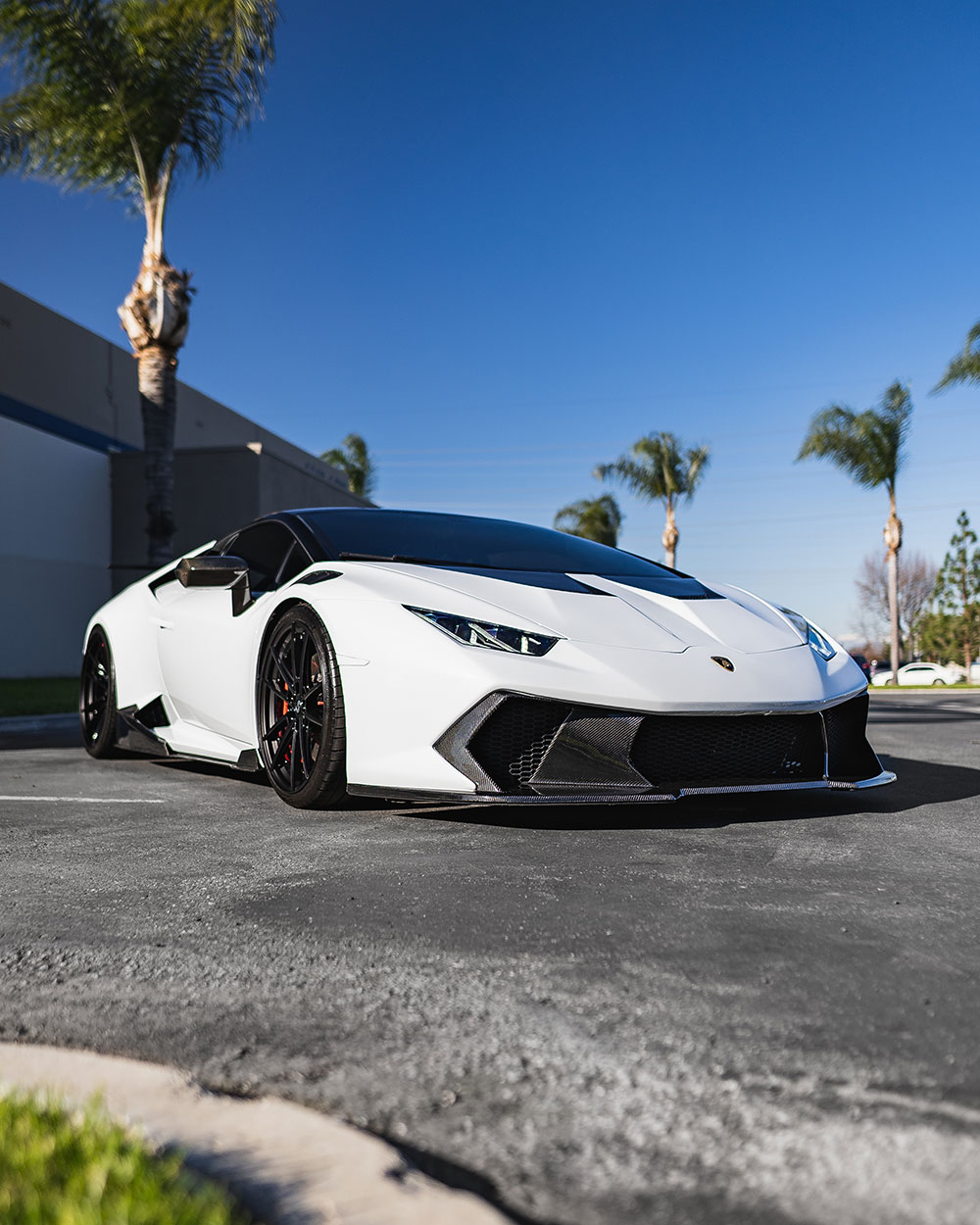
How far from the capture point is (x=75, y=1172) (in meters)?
1.16

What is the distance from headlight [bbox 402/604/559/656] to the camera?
3.59 meters

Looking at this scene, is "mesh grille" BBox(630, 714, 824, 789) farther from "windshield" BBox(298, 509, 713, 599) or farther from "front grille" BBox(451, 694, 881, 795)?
"windshield" BBox(298, 509, 713, 599)

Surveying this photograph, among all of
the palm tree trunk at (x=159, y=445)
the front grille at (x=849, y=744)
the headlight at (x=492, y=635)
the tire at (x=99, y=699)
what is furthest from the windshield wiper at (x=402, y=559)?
the palm tree trunk at (x=159, y=445)

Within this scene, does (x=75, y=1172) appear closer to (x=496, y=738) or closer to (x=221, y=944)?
(x=221, y=944)

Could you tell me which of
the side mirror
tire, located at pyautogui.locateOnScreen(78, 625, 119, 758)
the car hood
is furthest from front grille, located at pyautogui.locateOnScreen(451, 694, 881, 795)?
tire, located at pyautogui.locateOnScreen(78, 625, 119, 758)

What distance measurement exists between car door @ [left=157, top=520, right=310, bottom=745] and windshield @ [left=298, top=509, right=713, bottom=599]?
0.73 ft

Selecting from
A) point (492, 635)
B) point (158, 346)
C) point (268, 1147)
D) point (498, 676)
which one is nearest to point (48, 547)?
point (158, 346)

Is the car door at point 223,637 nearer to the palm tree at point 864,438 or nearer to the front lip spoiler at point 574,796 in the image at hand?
the front lip spoiler at point 574,796

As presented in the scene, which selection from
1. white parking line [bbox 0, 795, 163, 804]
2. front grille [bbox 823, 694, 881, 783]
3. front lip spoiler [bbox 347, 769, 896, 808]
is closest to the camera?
front lip spoiler [bbox 347, 769, 896, 808]

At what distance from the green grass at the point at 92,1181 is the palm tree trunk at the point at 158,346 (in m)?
16.2

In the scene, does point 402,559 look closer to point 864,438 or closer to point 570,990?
point 570,990

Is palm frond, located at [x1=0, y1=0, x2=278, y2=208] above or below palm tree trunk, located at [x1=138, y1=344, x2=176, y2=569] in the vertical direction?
above

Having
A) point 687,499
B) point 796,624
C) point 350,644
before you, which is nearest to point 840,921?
point 350,644

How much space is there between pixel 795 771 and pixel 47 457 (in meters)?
19.6
